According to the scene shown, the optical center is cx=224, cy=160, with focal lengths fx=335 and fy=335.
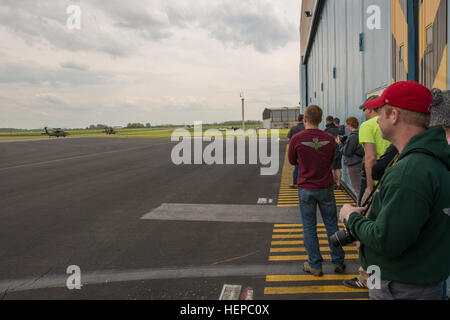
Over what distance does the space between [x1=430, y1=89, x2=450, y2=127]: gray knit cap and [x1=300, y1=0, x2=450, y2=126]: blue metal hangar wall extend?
2275mm

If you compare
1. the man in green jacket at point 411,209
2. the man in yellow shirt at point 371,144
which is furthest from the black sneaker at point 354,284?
the man in green jacket at point 411,209

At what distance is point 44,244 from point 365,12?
8.57m

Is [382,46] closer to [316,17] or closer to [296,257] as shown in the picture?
[296,257]

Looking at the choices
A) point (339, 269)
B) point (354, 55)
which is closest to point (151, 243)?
point (339, 269)

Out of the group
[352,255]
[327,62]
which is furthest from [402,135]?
[327,62]

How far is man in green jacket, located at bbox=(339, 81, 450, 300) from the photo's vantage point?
1570mm

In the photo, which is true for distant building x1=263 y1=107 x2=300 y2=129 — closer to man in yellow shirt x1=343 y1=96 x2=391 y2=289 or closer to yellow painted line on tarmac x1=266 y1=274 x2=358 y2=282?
man in yellow shirt x1=343 y1=96 x2=391 y2=289

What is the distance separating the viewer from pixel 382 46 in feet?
22.9

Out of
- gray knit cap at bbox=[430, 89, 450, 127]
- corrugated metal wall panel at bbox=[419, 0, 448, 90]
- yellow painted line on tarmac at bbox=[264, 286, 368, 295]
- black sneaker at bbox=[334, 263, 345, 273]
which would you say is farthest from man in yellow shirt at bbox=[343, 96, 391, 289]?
gray knit cap at bbox=[430, 89, 450, 127]

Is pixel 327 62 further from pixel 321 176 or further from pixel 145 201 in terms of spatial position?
pixel 321 176

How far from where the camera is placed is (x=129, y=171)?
1477 centimetres

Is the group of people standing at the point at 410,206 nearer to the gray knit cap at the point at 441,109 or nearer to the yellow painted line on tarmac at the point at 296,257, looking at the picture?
the gray knit cap at the point at 441,109

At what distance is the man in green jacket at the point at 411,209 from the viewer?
1.57 metres

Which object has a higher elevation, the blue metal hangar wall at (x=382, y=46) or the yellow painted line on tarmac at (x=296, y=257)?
the blue metal hangar wall at (x=382, y=46)
